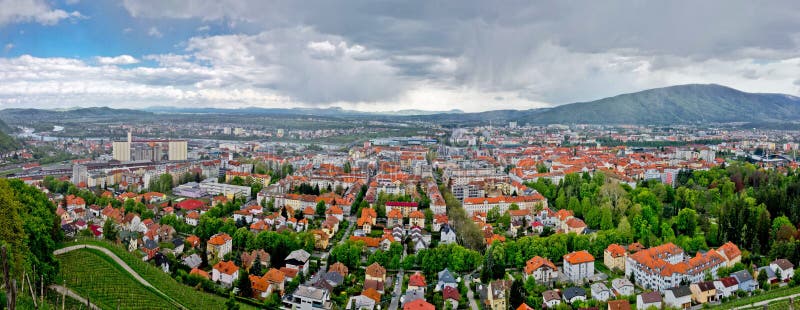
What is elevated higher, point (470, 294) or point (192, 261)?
point (192, 261)

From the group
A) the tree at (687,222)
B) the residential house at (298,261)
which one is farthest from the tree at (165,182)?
the tree at (687,222)

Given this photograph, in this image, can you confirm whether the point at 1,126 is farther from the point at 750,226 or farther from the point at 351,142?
the point at 750,226

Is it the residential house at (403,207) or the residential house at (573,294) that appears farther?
the residential house at (403,207)

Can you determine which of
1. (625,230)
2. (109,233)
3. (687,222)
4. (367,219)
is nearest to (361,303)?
(367,219)

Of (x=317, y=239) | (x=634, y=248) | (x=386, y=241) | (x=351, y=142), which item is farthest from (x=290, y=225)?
(x=351, y=142)

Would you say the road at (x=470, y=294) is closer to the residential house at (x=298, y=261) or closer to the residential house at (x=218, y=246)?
the residential house at (x=298, y=261)

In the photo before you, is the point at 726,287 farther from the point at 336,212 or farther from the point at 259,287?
the point at 336,212

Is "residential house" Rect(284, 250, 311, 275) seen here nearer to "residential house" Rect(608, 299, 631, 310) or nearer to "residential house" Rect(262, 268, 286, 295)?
"residential house" Rect(262, 268, 286, 295)
